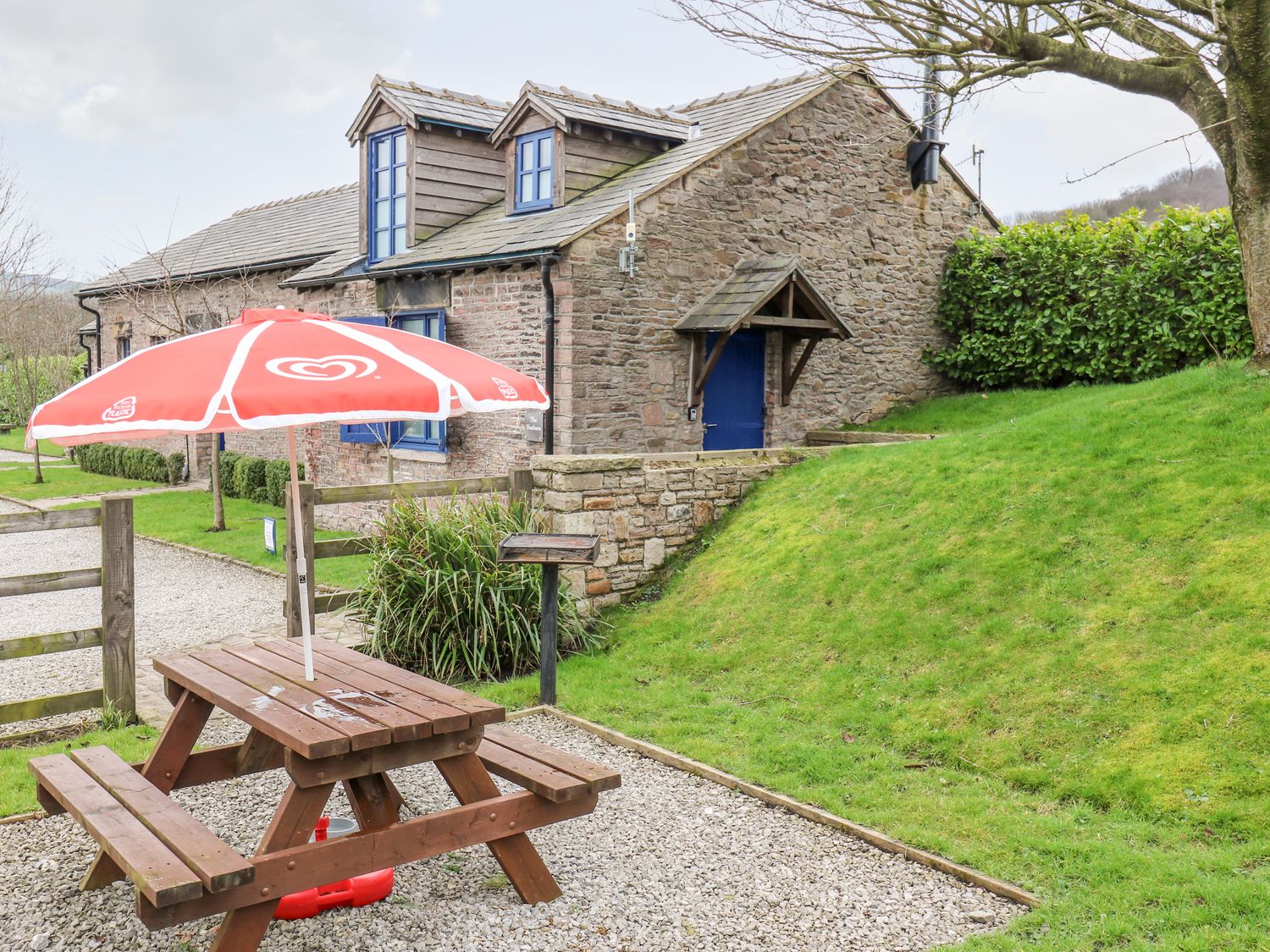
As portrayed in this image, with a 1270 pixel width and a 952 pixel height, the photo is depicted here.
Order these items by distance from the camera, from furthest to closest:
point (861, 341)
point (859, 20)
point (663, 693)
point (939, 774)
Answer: point (861, 341)
point (859, 20)
point (663, 693)
point (939, 774)

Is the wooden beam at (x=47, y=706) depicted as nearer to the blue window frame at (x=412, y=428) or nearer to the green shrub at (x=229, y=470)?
the blue window frame at (x=412, y=428)

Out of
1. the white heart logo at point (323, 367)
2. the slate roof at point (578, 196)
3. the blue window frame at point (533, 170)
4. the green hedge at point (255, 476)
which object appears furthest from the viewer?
the green hedge at point (255, 476)

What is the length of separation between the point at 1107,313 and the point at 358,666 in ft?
40.3

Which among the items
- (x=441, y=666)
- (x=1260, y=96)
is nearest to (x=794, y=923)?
(x=441, y=666)

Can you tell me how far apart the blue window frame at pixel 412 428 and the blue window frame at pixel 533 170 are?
1959mm

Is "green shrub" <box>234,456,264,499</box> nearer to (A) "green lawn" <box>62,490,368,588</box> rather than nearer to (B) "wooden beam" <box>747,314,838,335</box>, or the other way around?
(A) "green lawn" <box>62,490,368,588</box>

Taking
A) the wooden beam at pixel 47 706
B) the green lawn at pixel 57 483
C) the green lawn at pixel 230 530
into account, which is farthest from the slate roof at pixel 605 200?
the green lawn at pixel 57 483

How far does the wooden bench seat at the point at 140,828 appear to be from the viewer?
3.42 m

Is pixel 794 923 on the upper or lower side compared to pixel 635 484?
lower

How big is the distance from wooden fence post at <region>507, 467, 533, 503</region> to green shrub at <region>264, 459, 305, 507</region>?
32.1ft

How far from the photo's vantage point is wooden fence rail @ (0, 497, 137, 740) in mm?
6305

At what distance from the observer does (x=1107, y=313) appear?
45.9 ft

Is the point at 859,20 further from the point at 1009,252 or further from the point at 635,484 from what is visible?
the point at 1009,252

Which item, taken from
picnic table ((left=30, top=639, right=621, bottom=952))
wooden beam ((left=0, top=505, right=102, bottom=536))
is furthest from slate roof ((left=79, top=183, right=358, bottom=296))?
picnic table ((left=30, top=639, right=621, bottom=952))
